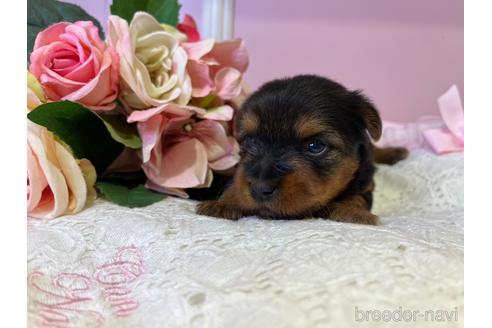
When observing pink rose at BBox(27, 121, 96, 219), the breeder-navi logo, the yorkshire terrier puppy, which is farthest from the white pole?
the breeder-navi logo

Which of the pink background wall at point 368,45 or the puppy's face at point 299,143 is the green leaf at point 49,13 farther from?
the pink background wall at point 368,45

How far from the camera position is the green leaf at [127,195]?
1690mm

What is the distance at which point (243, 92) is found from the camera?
2.29 metres

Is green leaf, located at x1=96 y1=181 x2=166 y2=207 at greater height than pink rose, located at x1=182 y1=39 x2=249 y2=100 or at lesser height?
lesser

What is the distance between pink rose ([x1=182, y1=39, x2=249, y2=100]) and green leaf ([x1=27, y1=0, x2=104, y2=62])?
465 millimetres

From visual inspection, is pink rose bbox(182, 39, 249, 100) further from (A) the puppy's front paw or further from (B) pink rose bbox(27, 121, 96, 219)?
(B) pink rose bbox(27, 121, 96, 219)

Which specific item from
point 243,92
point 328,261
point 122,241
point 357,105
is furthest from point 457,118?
point 122,241

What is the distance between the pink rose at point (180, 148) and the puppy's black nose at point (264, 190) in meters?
0.39

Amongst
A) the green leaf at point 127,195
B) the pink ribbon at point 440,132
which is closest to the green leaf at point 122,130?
the green leaf at point 127,195

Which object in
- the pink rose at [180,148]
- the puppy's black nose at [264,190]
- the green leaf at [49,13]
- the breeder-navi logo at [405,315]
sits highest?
the green leaf at [49,13]

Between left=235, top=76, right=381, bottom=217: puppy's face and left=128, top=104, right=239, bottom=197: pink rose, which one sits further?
left=128, top=104, right=239, bottom=197: pink rose

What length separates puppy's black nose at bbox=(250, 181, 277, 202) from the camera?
158 centimetres

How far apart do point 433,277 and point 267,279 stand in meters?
0.38
